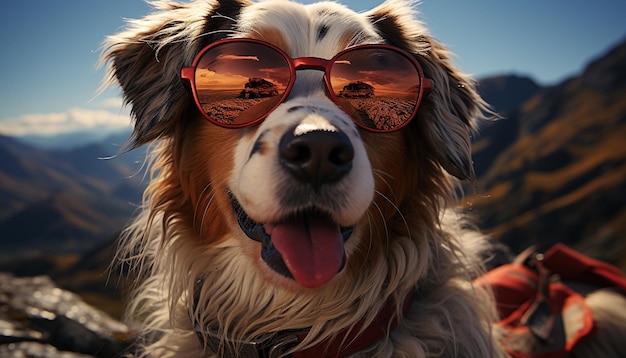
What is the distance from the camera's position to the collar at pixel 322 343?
248cm

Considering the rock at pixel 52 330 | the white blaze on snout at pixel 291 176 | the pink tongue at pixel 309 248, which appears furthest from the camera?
the rock at pixel 52 330

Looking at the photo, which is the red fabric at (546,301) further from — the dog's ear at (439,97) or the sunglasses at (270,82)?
the sunglasses at (270,82)

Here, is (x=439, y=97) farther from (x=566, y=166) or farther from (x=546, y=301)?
(x=566, y=166)

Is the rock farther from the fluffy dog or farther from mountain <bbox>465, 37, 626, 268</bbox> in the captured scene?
mountain <bbox>465, 37, 626, 268</bbox>

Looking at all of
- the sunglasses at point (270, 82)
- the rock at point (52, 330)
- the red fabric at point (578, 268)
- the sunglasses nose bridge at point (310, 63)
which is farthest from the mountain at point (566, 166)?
the sunglasses nose bridge at point (310, 63)

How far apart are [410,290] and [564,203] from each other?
145 ft

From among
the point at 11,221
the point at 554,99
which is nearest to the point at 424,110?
the point at 554,99

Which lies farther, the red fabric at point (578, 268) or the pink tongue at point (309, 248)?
the red fabric at point (578, 268)

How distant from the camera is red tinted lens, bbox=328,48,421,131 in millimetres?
2492

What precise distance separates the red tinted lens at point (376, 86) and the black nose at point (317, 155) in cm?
43

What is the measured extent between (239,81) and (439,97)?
1045 millimetres

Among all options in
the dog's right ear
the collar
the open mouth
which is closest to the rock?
the collar

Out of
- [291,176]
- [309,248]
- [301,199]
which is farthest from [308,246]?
[291,176]

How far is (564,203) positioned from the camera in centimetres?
Answer: 4238
